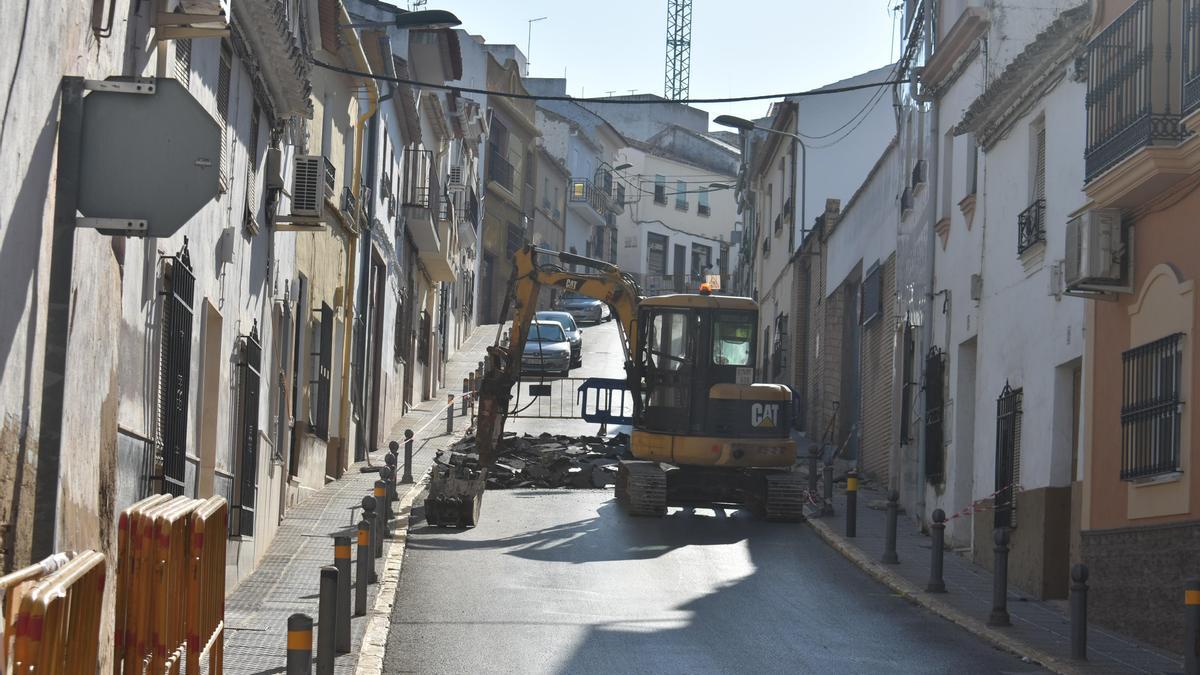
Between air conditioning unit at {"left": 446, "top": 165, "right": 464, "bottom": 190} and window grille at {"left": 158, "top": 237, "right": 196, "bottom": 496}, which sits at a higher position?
air conditioning unit at {"left": 446, "top": 165, "right": 464, "bottom": 190}

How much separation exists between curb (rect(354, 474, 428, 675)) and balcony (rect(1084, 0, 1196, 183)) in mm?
6645

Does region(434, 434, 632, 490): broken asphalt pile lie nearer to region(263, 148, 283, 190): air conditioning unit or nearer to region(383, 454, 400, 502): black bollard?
region(383, 454, 400, 502): black bollard

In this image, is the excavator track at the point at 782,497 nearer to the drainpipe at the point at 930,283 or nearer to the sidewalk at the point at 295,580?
the drainpipe at the point at 930,283

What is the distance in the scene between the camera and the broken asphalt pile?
2409 cm

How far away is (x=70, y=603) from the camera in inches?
200

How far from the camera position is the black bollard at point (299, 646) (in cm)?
699

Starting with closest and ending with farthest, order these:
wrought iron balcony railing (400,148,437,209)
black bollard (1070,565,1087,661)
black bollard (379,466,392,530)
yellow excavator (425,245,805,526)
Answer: black bollard (1070,565,1087,661) < black bollard (379,466,392,530) < yellow excavator (425,245,805,526) < wrought iron balcony railing (400,148,437,209)

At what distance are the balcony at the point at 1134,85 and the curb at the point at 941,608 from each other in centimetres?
378

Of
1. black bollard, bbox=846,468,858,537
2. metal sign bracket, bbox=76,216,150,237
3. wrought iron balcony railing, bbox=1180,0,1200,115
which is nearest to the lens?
metal sign bracket, bbox=76,216,150,237

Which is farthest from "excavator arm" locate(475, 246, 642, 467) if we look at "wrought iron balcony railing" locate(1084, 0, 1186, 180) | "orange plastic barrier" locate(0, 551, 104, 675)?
"orange plastic barrier" locate(0, 551, 104, 675)

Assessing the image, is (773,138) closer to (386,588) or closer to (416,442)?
(416,442)

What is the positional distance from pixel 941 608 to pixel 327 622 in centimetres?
654

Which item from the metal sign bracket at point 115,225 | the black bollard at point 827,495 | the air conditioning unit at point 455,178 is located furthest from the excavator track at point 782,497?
the air conditioning unit at point 455,178

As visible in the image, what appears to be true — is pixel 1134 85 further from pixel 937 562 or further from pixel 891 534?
pixel 891 534
